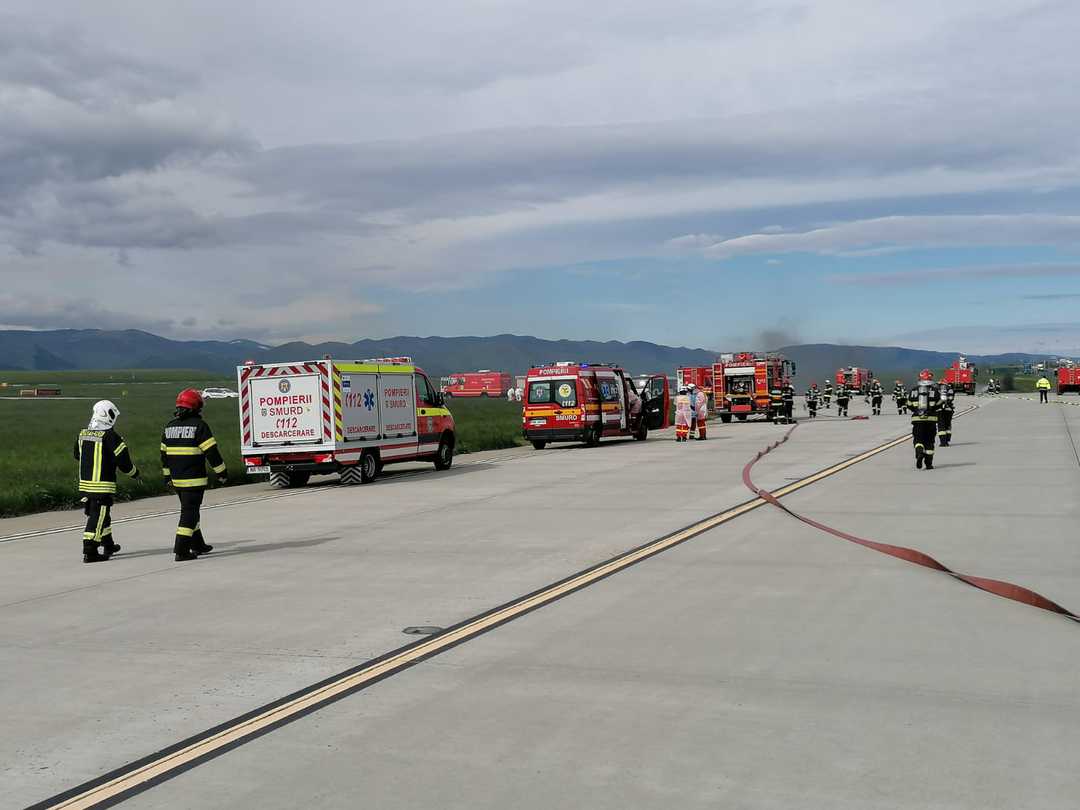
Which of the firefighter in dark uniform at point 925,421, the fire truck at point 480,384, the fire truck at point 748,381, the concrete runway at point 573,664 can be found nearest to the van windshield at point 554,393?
the firefighter in dark uniform at point 925,421

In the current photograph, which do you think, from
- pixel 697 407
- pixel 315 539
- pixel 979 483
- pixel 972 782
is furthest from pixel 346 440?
pixel 972 782

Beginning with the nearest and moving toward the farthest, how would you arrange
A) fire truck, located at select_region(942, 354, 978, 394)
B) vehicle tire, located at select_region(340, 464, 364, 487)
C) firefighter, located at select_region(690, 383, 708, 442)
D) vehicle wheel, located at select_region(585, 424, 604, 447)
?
vehicle tire, located at select_region(340, 464, 364, 487)
vehicle wheel, located at select_region(585, 424, 604, 447)
firefighter, located at select_region(690, 383, 708, 442)
fire truck, located at select_region(942, 354, 978, 394)

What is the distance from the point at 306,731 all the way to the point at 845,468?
17.6 meters

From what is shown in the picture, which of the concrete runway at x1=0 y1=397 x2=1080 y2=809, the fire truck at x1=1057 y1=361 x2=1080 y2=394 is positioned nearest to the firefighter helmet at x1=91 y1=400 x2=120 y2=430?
the concrete runway at x1=0 y1=397 x2=1080 y2=809

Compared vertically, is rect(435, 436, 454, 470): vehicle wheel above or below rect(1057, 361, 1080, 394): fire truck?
below

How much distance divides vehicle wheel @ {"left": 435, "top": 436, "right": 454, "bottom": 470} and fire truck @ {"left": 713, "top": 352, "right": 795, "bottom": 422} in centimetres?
2079

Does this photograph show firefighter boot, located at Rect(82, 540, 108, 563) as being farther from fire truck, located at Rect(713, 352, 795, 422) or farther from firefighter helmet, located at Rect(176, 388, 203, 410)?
fire truck, located at Rect(713, 352, 795, 422)

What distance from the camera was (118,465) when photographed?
12391mm

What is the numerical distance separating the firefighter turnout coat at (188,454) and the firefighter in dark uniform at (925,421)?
1298 centimetres

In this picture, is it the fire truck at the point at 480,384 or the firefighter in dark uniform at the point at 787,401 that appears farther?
the fire truck at the point at 480,384

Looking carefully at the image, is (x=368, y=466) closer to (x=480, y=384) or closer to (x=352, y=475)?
(x=352, y=475)

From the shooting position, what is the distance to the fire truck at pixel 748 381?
4344cm

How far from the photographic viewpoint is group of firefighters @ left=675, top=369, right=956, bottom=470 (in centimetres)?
2059

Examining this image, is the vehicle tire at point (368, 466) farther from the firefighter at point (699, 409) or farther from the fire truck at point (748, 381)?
the fire truck at point (748, 381)
